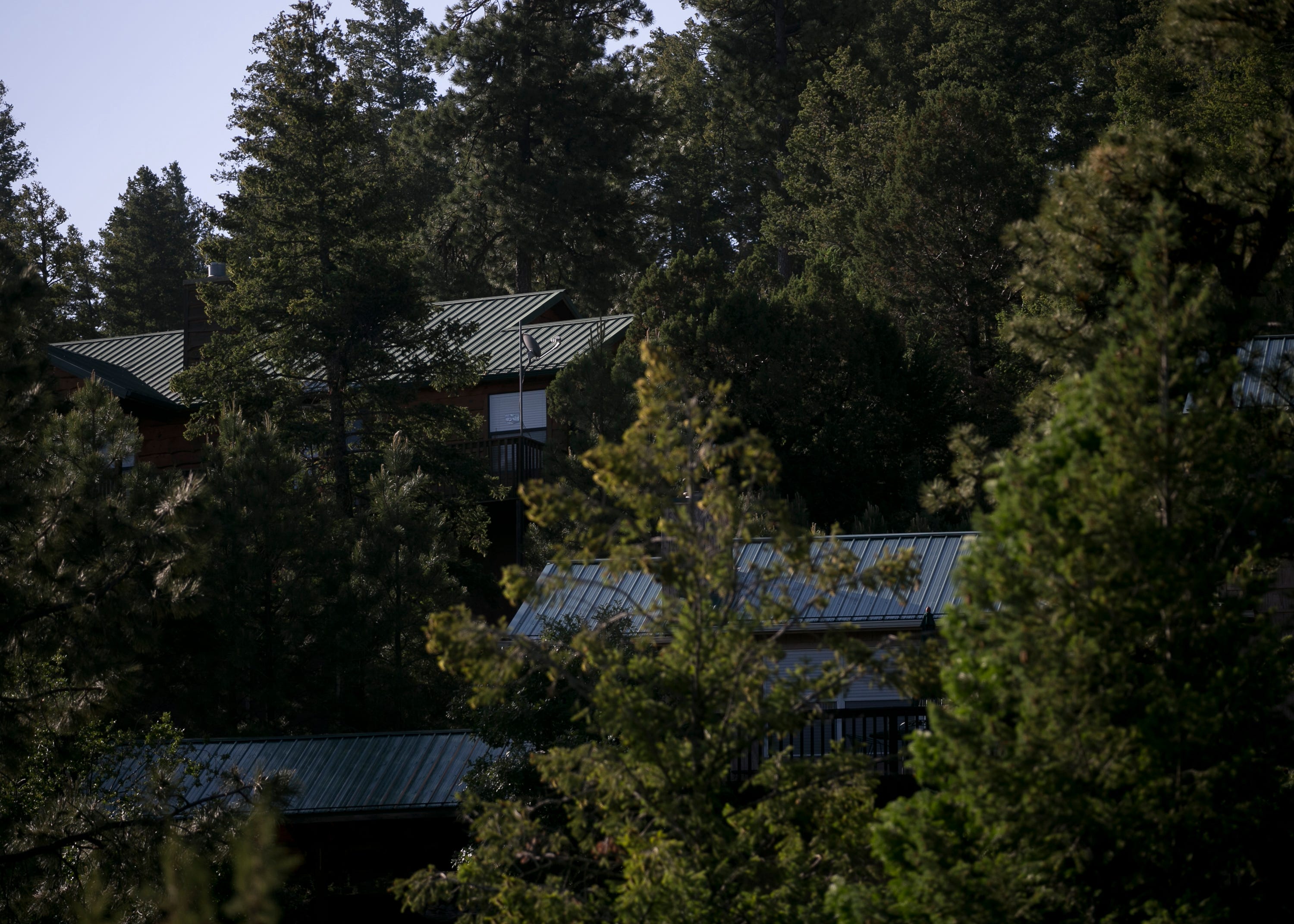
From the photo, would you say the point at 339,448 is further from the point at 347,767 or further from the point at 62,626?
the point at 62,626

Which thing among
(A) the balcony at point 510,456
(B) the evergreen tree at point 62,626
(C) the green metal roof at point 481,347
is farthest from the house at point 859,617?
(C) the green metal roof at point 481,347

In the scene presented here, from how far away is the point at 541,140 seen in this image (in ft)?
137

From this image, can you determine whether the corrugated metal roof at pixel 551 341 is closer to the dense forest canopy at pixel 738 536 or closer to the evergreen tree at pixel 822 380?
the dense forest canopy at pixel 738 536

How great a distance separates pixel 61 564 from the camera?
14.1m

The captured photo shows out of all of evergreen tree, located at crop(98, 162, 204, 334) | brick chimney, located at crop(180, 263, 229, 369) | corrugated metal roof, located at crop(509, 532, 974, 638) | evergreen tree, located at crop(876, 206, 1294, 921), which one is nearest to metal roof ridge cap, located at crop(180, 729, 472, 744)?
corrugated metal roof, located at crop(509, 532, 974, 638)

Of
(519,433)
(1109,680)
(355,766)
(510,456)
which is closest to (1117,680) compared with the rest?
(1109,680)

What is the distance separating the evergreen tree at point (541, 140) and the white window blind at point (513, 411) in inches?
392

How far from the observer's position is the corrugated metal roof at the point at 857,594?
57.1 feet

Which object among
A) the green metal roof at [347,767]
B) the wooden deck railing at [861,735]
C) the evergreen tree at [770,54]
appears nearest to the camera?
the wooden deck railing at [861,735]

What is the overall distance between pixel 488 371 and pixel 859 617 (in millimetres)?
16639

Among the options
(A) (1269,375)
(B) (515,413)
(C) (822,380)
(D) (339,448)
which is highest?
(B) (515,413)

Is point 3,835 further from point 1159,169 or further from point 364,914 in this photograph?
point 1159,169

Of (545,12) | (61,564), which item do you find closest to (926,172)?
(545,12)

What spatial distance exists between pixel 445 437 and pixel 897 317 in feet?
34.1
